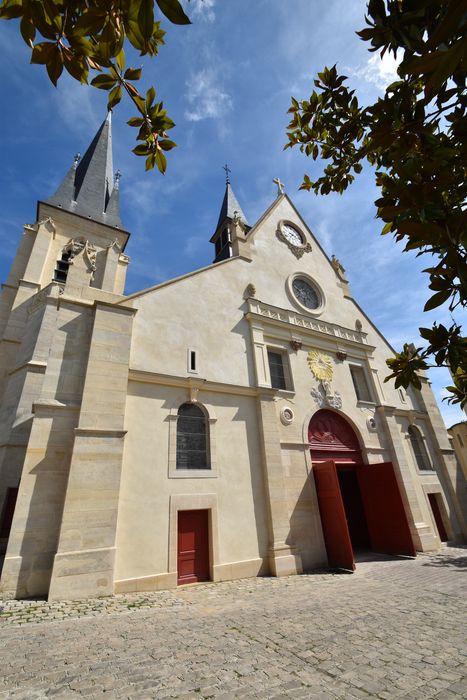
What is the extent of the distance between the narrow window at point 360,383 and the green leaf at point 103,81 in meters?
13.8

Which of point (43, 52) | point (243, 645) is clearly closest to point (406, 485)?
point (243, 645)

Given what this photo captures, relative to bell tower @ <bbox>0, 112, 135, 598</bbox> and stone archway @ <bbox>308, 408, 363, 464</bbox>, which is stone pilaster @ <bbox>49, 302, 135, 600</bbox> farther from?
stone archway @ <bbox>308, 408, 363, 464</bbox>

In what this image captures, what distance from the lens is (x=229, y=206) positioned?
24469 mm

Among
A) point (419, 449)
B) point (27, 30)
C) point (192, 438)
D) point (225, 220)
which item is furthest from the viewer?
point (225, 220)

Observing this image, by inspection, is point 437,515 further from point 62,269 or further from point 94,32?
point 62,269

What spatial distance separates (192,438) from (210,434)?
53cm

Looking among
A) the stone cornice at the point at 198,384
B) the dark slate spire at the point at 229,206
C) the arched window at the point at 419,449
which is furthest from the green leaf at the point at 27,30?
the dark slate spire at the point at 229,206

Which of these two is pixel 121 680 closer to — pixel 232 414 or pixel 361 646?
pixel 361 646

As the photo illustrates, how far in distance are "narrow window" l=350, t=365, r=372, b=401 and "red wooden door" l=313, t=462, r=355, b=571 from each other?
460 cm

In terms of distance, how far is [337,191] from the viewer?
12.0ft

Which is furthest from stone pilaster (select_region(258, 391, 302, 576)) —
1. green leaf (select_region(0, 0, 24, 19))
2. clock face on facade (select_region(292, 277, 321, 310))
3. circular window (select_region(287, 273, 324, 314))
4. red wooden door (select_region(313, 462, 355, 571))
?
green leaf (select_region(0, 0, 24, 19))

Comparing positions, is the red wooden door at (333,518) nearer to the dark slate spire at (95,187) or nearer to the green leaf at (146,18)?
the green leaf at (146,18)

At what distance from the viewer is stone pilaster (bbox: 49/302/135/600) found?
622 centimetres

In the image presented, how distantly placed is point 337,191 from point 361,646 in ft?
18.2
